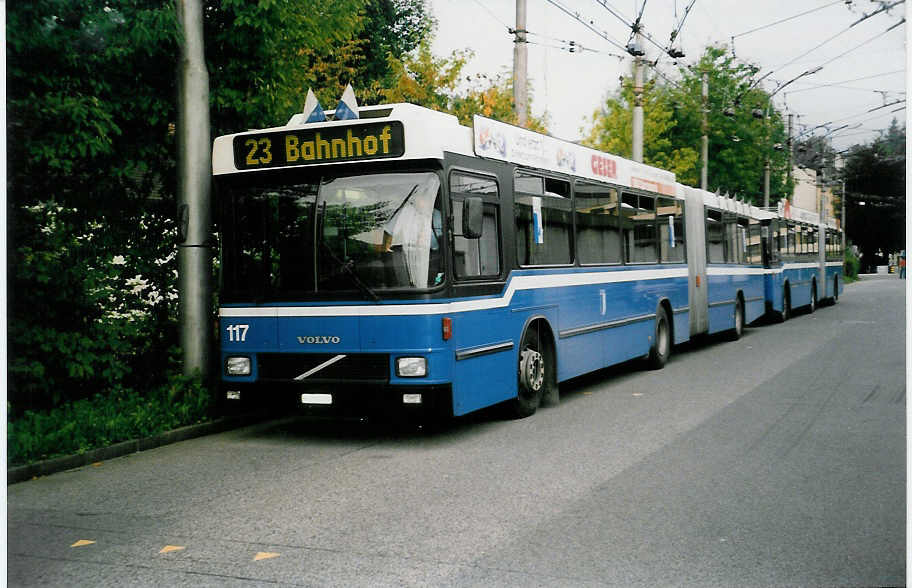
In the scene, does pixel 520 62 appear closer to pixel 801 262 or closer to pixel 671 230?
pixel 671 230

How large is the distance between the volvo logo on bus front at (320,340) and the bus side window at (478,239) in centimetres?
123

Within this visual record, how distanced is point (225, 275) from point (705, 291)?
1082 centimetres

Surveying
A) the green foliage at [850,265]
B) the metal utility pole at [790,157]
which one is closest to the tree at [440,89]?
the metal utility pole at [790,157]

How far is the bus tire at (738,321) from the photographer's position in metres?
20.3


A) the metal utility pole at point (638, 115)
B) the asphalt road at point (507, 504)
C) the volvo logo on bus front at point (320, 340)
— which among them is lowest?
the asphalt road at point (507, 504)

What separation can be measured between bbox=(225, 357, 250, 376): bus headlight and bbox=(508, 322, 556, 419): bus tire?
270 centimetres

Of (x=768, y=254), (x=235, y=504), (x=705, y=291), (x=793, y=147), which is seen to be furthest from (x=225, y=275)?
(x=793, y=147)

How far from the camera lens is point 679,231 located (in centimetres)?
1678

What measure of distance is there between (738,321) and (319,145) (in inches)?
538

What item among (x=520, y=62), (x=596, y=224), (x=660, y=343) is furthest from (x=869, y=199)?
(x=596, y=224)

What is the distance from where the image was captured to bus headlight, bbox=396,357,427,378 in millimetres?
8578

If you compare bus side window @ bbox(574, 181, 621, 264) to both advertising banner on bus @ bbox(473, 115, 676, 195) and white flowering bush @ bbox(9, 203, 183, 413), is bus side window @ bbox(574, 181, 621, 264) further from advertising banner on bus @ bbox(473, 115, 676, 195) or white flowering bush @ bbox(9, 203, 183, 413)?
white flowering bush @ bbox(9, 203, 183, 413)

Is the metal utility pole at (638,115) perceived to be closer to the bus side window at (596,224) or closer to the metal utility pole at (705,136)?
the metal utility pole at (705,136)

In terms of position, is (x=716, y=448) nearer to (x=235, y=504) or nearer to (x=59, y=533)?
(x=235, y=504)
